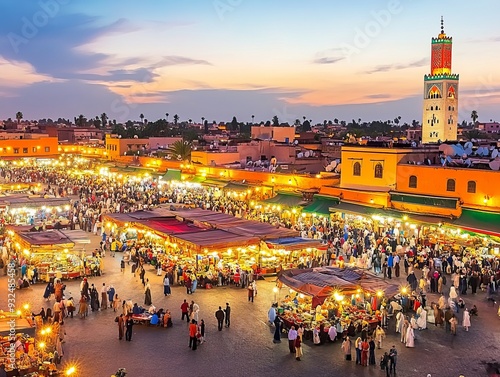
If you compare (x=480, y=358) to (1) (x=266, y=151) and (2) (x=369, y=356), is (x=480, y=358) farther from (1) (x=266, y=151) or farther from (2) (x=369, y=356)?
(1) (x=266, y=151)

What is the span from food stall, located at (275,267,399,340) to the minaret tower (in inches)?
2470

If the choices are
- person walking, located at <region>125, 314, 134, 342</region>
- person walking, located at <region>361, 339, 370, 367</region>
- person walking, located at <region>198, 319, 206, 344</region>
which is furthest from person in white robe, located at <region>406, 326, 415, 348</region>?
person walking, located at <region>125, 314, 134, 342</region>

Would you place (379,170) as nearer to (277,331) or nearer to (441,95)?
(277,331)

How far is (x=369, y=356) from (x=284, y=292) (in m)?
5.89

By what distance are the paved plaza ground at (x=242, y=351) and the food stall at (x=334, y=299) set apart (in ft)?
2.16

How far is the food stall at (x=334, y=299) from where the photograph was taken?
15547 millimetres

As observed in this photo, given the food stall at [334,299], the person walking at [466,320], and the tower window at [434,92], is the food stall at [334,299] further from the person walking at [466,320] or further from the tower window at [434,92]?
the tower window at [434,92]

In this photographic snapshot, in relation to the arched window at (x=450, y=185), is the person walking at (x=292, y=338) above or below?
below

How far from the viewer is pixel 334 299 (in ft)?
53.3

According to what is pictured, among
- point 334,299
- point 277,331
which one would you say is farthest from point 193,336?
point 334,299

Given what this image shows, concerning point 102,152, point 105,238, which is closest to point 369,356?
point 105,238

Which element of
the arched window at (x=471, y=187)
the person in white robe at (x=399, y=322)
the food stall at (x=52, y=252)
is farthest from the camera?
the arched window at (x=471, y=187)

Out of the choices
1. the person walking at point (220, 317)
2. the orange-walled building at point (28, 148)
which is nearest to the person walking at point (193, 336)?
the person walking at point (220, 317)

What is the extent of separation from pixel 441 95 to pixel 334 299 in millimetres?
66623
